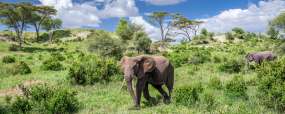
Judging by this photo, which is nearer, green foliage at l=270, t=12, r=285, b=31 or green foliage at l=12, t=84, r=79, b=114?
green foliage at l=12, t=84, r=79, b=114

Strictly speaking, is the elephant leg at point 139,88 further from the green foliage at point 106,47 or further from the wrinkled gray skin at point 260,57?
the green foliage at point 106,47

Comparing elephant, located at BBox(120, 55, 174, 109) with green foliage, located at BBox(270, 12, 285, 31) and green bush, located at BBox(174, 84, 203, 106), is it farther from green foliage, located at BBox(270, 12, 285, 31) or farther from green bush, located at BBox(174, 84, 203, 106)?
green foliage, located at BBox(270, 12, 285, 31)

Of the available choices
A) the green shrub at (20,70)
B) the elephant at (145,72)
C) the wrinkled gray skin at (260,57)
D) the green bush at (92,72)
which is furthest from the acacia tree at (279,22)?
the green shrub at (20,70)

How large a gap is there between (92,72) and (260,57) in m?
12.3

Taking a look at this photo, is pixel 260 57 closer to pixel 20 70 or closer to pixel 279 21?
pixel 279 21

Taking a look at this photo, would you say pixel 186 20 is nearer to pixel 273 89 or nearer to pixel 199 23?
pixel 199 23

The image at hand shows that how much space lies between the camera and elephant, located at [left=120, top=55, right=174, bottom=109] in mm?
10484

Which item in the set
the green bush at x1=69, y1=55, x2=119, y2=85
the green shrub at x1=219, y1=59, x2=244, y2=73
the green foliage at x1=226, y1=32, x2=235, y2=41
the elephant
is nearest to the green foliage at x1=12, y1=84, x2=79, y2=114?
the elephant

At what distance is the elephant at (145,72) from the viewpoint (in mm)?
10484

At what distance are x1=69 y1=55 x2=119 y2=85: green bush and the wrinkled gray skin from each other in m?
10.3

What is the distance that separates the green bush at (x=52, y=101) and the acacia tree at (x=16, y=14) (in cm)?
4076

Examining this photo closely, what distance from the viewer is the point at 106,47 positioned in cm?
3259

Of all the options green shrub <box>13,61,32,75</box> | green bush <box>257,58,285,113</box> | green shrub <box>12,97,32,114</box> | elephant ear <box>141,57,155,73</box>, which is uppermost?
elephant ear <box>141,57,155,73</box>

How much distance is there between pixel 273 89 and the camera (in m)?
9.67
